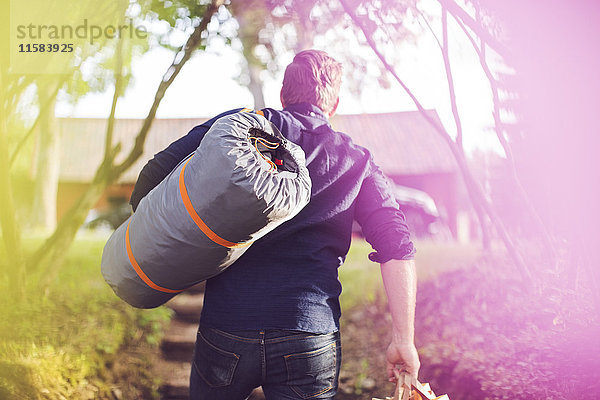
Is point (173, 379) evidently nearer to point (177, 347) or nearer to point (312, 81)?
point (177, 347)

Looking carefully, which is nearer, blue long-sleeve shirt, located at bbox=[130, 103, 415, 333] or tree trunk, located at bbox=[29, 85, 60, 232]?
blue long-sleeve shirt, located at bbox=[130, 103, 415, 333]

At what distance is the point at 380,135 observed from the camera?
461cm

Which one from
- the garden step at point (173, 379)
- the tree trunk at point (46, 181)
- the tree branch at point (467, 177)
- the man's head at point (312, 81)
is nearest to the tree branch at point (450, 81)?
the tree branch at point (467, 177)

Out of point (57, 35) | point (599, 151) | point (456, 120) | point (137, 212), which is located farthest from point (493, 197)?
point (57, 35)

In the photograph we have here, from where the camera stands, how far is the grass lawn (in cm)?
323

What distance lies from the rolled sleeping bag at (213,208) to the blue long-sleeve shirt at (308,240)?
102mm

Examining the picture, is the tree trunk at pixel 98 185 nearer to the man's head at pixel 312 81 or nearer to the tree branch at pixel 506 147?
the tree branch at pixel 506 147

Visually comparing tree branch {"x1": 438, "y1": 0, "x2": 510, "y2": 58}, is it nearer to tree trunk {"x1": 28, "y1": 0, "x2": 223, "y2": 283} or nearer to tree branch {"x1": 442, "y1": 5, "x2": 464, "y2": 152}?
tree branch {"x1": 442, "y1": 5, "x2": 464, "y2": 152}

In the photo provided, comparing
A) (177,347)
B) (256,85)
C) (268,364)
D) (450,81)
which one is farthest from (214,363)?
(256,85)

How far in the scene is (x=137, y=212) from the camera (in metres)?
1.46

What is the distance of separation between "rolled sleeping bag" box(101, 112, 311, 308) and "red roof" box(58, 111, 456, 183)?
9.67 feet

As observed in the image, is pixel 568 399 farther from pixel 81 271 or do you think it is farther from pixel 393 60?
pixel 81 271

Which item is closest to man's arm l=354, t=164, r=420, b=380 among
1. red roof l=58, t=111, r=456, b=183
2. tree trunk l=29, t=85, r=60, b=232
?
red roof l=58, t=111, r=456, b=183

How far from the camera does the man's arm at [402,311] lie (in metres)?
1.58
